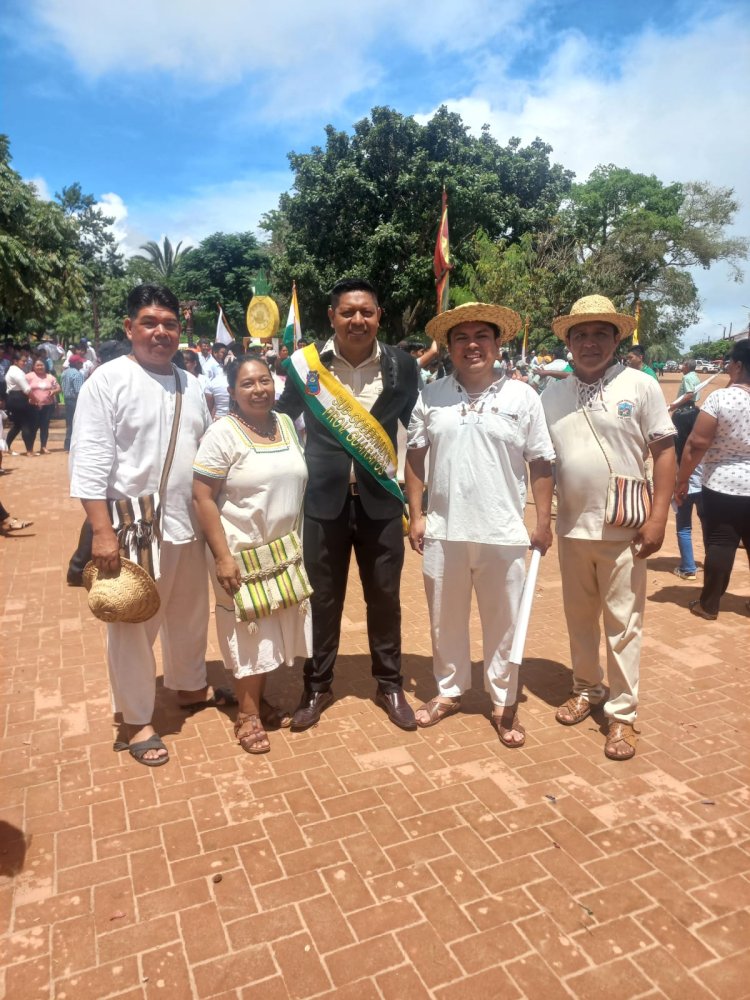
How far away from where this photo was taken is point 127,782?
10.3 feet

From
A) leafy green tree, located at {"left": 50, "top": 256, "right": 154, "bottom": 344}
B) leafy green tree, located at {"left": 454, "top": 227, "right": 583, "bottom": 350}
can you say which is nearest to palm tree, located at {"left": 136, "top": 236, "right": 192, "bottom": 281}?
leafy green tree, located at {"left": 50, "top": 256, "right": 154, "bottom": 344}

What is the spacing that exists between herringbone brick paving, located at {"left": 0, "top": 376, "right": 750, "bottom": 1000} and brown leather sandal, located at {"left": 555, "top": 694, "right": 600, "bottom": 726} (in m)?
0.06

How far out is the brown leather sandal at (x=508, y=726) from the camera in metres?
3.45

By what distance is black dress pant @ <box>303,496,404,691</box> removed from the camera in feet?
11.8

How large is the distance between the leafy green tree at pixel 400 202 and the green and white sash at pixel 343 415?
76.1 ft

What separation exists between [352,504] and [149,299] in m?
1.37

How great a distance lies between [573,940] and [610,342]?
8.26ft

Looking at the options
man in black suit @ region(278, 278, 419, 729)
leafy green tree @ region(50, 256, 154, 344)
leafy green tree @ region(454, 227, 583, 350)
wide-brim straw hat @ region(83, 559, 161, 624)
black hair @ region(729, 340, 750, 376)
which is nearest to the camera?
wide-brim straw hat @ region(83, 559, 161, 624)

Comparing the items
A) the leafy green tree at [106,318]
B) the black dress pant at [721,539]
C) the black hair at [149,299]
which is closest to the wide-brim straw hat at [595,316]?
the black hair at [149,299]

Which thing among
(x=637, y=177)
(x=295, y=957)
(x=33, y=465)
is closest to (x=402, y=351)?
(x=295, y=957)

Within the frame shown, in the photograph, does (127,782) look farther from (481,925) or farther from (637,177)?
(637,177)

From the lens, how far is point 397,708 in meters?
3.68

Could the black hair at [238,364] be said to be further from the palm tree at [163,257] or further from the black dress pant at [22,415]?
the palm tree at [163,257]

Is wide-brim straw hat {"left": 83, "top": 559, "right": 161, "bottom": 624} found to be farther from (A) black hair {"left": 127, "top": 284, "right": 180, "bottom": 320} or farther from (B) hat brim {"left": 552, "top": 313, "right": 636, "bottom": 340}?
(B) hat brim {"left": 552, "top": 313, "right": 636, "bottom": 340}
